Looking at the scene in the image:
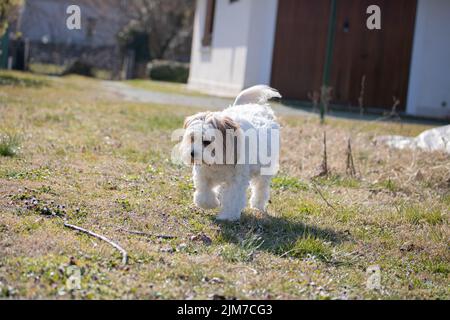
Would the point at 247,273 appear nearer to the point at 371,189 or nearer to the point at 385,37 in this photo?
the point at 371,189

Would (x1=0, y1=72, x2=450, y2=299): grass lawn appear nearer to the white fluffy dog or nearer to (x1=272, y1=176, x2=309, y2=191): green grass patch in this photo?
(x1=272, y1=176, x2=309, y2=191): green grass patch

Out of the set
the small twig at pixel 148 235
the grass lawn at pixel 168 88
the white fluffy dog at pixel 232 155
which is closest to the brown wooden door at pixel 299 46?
the grass lawn at pixel 168 88

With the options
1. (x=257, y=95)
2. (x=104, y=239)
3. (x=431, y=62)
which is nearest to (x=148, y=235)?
(x=104, y=239)

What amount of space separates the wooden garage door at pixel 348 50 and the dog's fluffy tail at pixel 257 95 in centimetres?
1044

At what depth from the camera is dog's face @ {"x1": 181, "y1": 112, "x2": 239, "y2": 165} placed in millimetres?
5328

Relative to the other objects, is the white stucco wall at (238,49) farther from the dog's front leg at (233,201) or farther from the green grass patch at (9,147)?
the dog's front leg at (233,201)

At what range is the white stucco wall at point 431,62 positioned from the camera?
16734 mm

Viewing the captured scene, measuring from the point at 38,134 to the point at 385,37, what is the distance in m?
10.5

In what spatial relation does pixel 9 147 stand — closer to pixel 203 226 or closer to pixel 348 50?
pixel 203 226

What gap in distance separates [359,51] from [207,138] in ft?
40.6

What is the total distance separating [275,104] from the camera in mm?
15523

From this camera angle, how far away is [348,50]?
16938 mm
